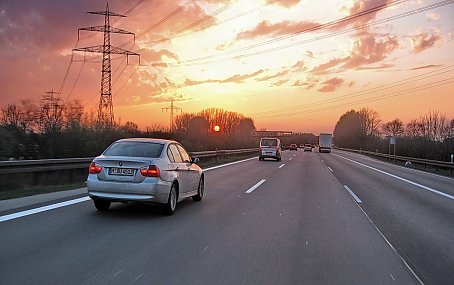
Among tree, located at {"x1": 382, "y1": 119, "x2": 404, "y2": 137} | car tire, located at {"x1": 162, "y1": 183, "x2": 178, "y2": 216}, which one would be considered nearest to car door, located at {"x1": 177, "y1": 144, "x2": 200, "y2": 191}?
car tire, located at {"x1": 162, "y1": 183, "x2": 178, "y2": 216}

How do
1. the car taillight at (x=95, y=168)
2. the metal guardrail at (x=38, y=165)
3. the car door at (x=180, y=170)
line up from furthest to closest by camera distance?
the metal guardrail at (x=38, y=165) < the car door at (x=180, y=170) < the car taillight at (x=95, y=168)

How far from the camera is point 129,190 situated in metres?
8.88

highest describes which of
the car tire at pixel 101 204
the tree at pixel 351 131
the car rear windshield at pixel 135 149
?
the tree at pixel 351 131

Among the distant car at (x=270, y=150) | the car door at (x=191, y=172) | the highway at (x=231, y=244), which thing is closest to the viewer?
the highway at (x=231, y=244)

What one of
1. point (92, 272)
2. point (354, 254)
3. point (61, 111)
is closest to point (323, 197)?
point (354, 254)

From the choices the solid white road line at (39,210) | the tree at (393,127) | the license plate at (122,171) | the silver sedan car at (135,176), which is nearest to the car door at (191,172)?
the silver sedan car at (135,176)

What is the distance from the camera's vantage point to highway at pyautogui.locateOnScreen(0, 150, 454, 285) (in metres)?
5.27

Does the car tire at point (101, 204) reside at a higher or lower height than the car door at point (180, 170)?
lower

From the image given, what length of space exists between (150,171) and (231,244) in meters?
2.82

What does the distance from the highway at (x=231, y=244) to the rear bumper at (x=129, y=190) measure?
1.38ft

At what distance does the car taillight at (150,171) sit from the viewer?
352 inches

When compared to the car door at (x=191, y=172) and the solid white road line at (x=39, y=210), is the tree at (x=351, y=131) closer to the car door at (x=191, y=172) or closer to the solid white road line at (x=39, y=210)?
the car door at (x=191, y=172)

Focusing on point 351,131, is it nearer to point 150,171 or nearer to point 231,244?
point 150,171

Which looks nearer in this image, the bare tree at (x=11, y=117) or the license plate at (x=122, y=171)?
the license plate at (x=122, y=171)
